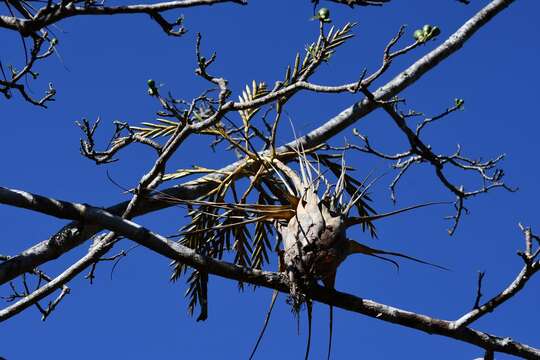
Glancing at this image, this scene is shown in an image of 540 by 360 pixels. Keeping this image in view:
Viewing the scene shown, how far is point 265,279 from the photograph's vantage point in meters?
4.77

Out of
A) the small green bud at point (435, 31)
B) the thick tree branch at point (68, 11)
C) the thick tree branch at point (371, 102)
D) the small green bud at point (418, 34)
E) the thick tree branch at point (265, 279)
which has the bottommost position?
the thick tree branch at point (265, 279)

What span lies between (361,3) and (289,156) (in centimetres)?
176

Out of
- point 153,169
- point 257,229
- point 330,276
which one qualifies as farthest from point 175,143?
point 257,229

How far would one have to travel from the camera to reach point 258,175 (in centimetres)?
592

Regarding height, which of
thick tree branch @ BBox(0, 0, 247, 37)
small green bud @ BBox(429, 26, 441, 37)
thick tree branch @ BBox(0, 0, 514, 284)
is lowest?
thick tree branch @ BBox(0, 0, 247, 37)

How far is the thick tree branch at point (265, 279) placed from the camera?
15.3 ft

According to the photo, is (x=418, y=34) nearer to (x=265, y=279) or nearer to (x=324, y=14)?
(x=324, y=14)

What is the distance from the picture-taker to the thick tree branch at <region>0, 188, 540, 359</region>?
184 inches

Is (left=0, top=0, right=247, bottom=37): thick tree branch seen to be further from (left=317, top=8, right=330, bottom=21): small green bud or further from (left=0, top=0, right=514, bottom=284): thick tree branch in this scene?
(left=0, top=0, right=514, bottom=284): thick tree branch

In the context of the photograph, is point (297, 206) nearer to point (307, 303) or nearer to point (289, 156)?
point (307, 303)

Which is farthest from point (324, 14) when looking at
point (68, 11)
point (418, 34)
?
point (68, 11)

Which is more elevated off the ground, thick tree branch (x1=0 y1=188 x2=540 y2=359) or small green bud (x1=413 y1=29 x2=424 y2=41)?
small green bud (x1=413 y1=29 x2=424 y2=41)

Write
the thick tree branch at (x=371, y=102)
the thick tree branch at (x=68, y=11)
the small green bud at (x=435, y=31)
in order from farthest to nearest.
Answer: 1. the thick tree branch at (x=371, y=102)
2. the small green bud at (x=435, y=31)
3. the thick tree branch at (x=68, y=11)

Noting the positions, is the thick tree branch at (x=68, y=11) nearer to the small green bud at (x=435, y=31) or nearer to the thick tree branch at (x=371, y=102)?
the small green bud at (x=435, y=31)
